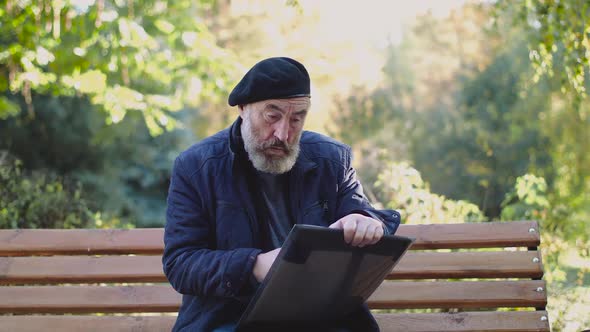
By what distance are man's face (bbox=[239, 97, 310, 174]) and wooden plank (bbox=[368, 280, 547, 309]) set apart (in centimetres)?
99

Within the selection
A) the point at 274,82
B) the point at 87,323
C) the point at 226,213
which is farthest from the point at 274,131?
the point at 87,323

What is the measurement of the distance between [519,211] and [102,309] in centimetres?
424

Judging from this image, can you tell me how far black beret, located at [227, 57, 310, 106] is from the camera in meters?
2.63

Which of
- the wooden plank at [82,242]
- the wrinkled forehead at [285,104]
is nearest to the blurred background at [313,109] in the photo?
the wrinkled forehead at [285,104]

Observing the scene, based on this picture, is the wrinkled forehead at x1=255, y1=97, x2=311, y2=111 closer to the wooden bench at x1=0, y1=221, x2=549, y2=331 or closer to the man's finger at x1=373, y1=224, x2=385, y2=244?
the man's finger at x1=373, y1=224, x2=385, y2=244

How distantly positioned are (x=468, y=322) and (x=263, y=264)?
1290mm

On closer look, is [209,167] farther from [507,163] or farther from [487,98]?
[487,98]

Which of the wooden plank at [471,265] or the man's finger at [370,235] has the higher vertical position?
the man's finger at [370,235]

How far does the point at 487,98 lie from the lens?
63.1 ft

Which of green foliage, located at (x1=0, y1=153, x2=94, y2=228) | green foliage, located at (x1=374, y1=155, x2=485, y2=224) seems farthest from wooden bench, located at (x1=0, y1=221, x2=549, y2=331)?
green foliage, located at (x1=0, y1=153, x2=94, y2=228)

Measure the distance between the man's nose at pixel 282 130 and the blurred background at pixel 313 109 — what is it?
214 centimetres

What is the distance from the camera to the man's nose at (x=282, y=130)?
2.67 m

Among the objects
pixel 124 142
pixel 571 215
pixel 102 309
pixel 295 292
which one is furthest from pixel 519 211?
pixel 124 142

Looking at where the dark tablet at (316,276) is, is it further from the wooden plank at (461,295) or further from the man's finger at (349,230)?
the wooden plank at (461,295)
